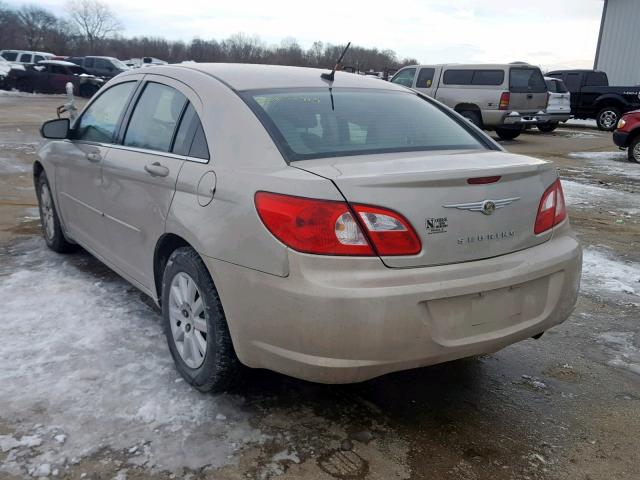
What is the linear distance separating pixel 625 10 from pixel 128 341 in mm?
28640

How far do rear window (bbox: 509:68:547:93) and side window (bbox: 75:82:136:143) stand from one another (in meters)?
13.3

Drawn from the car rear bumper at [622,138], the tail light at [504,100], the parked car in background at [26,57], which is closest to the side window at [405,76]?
the tail light at [504,100]

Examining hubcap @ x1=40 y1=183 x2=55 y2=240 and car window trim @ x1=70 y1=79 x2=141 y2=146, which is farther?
hubcap @ x1=40 y1=183 x2=55 y2=240

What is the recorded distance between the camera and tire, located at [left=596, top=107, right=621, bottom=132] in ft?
64.1

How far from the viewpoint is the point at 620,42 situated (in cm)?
2603

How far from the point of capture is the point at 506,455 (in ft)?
8.27

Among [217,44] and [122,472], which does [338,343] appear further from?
[217,44]

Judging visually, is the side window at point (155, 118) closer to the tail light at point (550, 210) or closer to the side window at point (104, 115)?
the side window at point (104, 115)

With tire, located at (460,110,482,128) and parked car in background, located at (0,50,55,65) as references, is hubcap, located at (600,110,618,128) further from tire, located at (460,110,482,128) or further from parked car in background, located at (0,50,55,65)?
parked car in background, located at (0,50,55,65)

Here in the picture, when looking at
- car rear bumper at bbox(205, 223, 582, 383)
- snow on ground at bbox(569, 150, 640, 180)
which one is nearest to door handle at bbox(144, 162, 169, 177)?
car rear bumper at bbox(205, 223, 582, 383)

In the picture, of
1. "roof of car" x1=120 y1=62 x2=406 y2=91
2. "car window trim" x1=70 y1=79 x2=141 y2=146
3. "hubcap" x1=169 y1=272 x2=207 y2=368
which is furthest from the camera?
"car window trim" x1=70 y1=79 x2=141 y2=146

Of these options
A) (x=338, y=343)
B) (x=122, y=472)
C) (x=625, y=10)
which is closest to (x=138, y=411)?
(x=122, y=472)

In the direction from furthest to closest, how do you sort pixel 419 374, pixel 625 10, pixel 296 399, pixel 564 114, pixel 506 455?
pixel 625 10
pixel 564 114
pixel 419 374
pixel 296 399
pixel 506 455

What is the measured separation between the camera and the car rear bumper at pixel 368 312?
7.36ft
